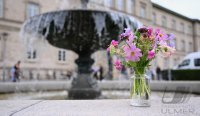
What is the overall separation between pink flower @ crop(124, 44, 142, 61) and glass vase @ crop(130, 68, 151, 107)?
19 cm

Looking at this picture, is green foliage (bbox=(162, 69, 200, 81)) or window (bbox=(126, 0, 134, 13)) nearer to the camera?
green foliage (bbox=(162, 69, 200, 81))

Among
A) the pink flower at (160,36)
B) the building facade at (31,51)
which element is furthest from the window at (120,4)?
the pink flower at (160,36)

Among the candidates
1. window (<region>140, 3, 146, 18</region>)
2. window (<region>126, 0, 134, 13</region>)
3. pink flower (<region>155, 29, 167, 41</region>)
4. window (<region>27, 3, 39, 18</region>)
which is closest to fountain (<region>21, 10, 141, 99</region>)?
pink flower (<region>155, 29, 167, 41</region>)

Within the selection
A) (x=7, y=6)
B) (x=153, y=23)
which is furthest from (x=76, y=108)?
(x=153, y=23)

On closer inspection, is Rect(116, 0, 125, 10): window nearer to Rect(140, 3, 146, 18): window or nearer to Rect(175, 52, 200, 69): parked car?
Rect(140, 3, 146, 18): window

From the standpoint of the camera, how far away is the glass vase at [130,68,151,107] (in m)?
2.62

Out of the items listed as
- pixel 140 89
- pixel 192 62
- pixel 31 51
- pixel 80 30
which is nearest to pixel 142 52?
pixel 140 89

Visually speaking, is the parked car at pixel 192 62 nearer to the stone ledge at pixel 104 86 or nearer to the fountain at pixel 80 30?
the stone ledge at pixel 104 86

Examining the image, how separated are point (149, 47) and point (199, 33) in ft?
186

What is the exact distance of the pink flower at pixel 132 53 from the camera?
8.47 feet

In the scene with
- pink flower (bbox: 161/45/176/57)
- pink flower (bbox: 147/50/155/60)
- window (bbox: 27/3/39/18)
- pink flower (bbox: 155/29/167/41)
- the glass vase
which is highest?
window (bbox: 27/3/39/18)

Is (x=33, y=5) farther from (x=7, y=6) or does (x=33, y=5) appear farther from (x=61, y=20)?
(x=61, y=20)

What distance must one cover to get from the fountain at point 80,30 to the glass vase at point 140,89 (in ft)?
12.0

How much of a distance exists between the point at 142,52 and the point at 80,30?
3.86m
